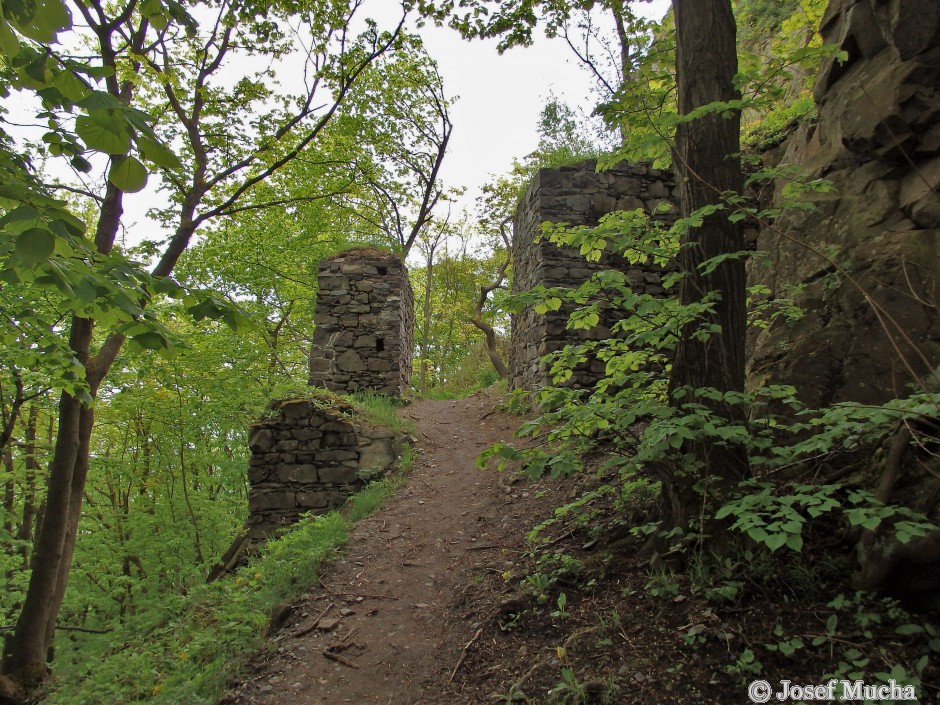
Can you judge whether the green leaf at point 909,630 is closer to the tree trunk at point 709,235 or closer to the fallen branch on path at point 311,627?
the tree trunk at point 709,235

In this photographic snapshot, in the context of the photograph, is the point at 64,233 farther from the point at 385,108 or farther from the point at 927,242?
the point at 385,108

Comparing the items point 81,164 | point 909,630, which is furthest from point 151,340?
point 909,630

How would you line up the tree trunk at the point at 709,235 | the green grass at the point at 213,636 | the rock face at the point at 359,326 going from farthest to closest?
the rock face at the point at 359,326, the green grass at the point at 213,636, the tree trunk at the point at 709,235

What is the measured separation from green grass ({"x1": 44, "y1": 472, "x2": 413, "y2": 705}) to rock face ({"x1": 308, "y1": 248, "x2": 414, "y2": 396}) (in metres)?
3.27

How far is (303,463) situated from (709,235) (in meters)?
5.42

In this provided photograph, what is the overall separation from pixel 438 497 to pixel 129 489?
9.02m

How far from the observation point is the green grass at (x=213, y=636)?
3576mm

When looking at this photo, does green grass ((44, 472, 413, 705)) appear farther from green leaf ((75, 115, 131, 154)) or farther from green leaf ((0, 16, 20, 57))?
green leaf ((0, 16, 20, 57))

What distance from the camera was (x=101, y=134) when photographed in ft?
4.04

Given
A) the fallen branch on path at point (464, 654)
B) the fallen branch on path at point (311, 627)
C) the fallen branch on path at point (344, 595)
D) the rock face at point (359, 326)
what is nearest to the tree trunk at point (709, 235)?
the fallen branch on path at point (464, 654)

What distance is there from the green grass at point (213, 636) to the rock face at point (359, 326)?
3.27 meters

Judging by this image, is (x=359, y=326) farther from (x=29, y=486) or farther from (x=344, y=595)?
(x=29, y=486)

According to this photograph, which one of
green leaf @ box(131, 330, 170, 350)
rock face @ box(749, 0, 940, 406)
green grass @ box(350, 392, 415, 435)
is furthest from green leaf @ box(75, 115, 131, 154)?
green grass @ box(350, 392, 415, 435)

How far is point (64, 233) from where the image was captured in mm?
1542
